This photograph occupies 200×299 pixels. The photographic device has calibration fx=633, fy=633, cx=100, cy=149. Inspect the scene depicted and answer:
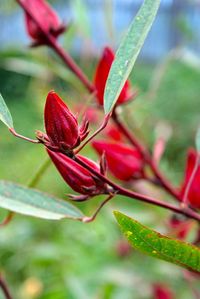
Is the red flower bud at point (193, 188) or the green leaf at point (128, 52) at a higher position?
the green leaf at point (128, 52)

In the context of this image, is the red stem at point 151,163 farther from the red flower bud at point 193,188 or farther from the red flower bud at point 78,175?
the red flower bud at point 78,175

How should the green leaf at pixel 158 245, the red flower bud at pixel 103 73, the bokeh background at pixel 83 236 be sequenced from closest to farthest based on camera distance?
the green leaf at pixel 158 245 → the red flower bud at pixel 103 73 → the bokeh background at pixel 83 236

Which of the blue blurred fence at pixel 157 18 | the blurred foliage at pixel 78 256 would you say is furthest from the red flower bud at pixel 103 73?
the blue blurred fence at pixel 157 18

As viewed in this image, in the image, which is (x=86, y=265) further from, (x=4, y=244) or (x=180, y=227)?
(x=180, y=227)

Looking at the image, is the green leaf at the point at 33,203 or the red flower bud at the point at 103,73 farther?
the red flower bud at the point at 103,73

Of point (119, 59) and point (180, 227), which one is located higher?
point (119, 59)

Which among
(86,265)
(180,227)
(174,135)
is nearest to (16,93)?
(174,135)

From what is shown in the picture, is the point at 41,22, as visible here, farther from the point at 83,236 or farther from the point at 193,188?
the point at 83,236

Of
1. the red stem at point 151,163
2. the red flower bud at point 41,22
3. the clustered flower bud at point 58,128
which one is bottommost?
the red stem at point 151,163
